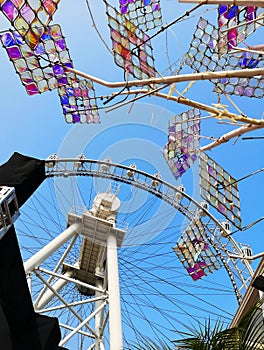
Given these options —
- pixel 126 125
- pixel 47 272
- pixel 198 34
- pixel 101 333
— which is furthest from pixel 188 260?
pixel 198 34

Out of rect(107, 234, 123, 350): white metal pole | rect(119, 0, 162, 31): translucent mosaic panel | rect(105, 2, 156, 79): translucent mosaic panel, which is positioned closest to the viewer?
rect(105, 2, 156, 79): translucent mosaic panel

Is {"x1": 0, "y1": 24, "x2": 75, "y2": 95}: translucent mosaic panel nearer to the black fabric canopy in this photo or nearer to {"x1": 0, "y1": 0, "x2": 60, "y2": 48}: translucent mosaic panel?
{"x1": 0, "y1": 0, "x2": 60, "y2": 48}: translucent mosaic panel

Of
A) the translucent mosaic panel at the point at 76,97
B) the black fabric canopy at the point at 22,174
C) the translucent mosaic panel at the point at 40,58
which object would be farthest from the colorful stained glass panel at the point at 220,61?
the black fabric canopy at the point at 22,174

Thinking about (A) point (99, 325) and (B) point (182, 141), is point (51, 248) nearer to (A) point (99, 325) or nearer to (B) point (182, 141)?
(A) point (99, 325)

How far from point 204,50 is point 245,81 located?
2.75 feet

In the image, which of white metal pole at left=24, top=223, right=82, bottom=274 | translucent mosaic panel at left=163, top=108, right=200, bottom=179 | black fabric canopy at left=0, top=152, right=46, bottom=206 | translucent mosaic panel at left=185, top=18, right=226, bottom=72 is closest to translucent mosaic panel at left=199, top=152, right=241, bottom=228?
translucent mosaic panel at left=163, top=108, right=200, bottom=179

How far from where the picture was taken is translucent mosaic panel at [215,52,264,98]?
6.35 metres

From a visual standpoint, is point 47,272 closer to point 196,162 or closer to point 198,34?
point 196,162

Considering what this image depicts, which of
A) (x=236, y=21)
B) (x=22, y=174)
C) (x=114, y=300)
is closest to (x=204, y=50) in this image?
(x=236, y=21)

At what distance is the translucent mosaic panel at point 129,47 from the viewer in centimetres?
498

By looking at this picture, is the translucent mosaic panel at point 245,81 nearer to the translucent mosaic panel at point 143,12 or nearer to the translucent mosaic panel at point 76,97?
the translucent mosaic panel at point 143,12

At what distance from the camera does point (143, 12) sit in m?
6.41

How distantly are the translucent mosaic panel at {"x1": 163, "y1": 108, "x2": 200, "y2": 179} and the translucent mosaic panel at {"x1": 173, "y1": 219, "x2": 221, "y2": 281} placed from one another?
7.75 m

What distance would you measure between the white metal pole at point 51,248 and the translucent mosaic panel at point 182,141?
215 inches
